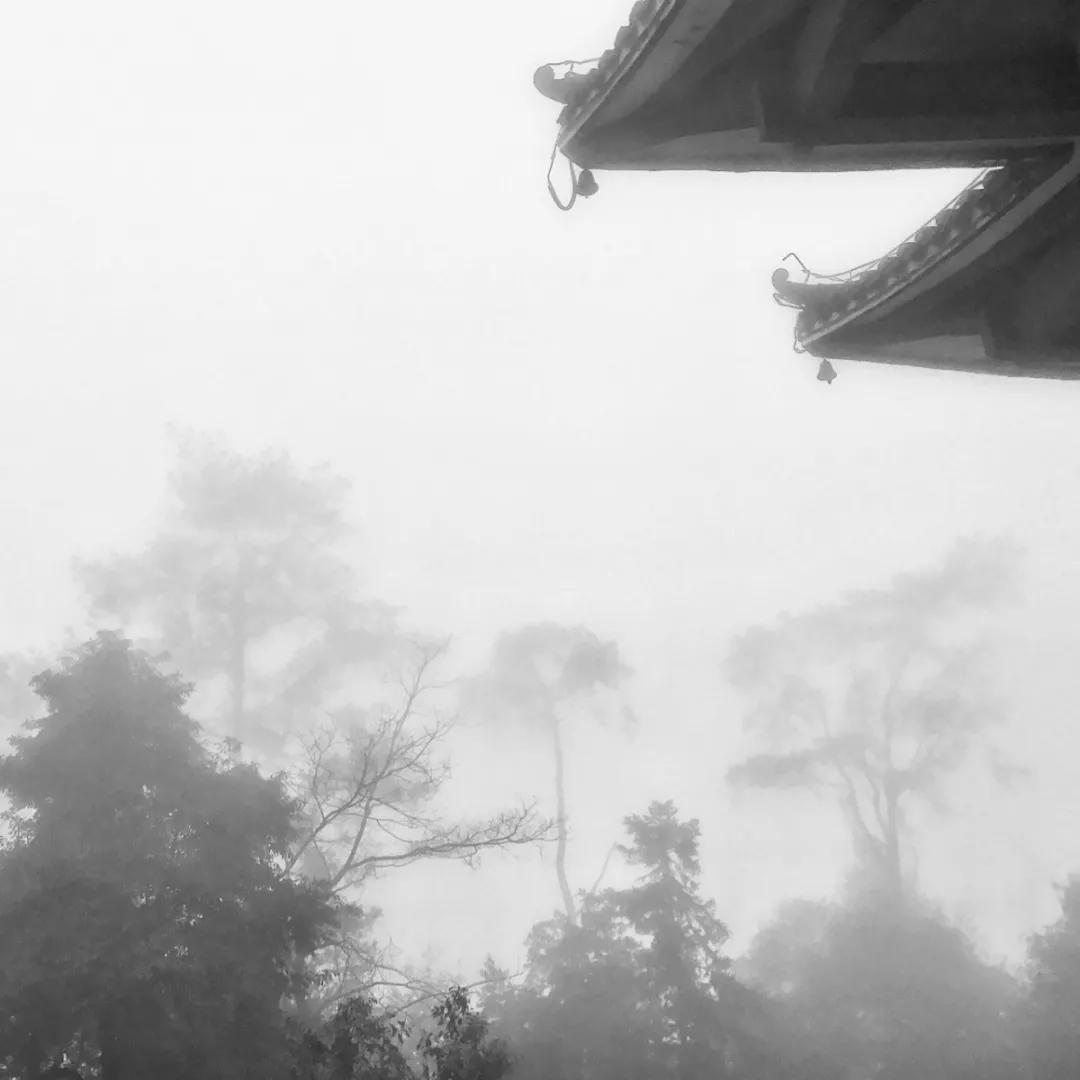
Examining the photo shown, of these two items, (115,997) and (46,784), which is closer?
(115,997)

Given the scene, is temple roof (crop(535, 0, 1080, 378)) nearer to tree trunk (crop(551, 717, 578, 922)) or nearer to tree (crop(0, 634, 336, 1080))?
tree (crop(0, 634, 336, 1080))

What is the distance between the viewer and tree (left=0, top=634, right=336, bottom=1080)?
852cm

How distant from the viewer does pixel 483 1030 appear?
8164 mm

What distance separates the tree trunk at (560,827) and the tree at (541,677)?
1.86 feet

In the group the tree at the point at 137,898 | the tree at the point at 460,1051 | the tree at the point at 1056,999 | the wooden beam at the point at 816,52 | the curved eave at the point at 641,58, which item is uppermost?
the curved eave at the point at 641,58

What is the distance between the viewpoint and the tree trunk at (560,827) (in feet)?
79.3

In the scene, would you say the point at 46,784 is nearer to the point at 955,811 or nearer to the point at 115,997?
the point at 115,997

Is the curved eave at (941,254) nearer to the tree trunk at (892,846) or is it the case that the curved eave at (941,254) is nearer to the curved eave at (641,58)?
the curved eave at (641,58)

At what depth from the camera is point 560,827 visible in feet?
79.6

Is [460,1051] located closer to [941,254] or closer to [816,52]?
[941,254]

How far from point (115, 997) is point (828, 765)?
28107 mm

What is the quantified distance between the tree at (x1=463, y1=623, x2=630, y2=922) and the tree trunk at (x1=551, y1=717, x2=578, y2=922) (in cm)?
57

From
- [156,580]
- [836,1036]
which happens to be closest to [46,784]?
[836,1036]

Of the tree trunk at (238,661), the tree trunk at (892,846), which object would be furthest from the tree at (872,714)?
the tree trunk at (238,661)
